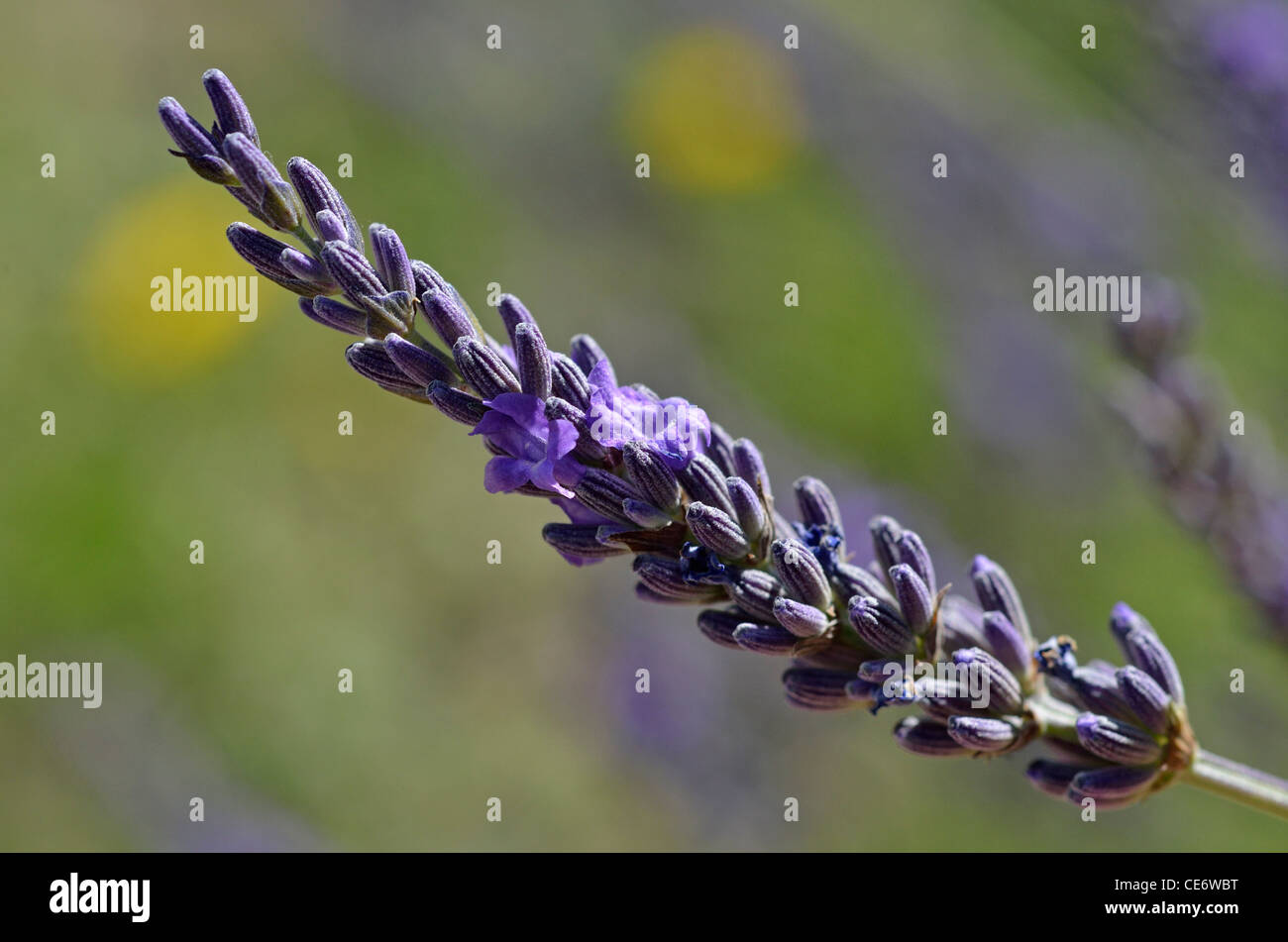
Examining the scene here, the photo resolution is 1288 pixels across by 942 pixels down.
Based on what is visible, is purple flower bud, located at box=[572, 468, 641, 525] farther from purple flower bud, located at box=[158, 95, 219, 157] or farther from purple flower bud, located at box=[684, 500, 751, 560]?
purple flower bud, located at box=[158, 95, 219, 157]

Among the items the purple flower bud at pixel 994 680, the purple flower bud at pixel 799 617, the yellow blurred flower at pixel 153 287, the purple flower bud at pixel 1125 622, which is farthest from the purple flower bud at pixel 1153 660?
the yellow blurred flower at pixel 153 287

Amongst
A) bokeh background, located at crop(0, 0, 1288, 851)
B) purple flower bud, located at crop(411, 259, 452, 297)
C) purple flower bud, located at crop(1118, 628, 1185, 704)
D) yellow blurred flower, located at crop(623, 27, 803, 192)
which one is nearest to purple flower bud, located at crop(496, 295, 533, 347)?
purple flower bud, located at crop(411, 259, 452, 297)

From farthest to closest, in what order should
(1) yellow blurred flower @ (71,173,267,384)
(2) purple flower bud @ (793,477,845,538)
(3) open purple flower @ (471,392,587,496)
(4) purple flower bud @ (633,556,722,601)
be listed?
(1) yellow blurred flower @ (71,173,267,384) → (2) purple flower bud @ (793,477,845,538) → (4) purple flower bud @ (633,556,722,601) → (3) open purple flower @ (471,392,587,496)

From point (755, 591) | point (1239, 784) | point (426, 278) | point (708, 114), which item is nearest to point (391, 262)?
point (426, 278)

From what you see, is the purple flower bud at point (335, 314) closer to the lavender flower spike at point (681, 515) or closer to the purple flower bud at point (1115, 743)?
the lavender flower spike at point (681, 515)

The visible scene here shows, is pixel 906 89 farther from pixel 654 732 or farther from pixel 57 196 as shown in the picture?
pixel 57 196

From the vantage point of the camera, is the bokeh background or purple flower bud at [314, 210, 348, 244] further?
the bokeh background

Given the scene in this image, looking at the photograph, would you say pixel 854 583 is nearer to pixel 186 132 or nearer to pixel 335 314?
pixel 335 314

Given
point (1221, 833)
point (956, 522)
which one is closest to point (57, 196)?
point (956, 522)
